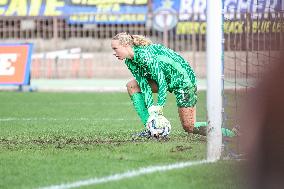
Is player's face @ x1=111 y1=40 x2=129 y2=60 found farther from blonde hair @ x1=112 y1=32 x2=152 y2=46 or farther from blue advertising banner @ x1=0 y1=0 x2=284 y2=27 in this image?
blue advertising banner @ x1=0 y1=0 x2=284 y2=27

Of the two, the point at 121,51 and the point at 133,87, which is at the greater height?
the point at 121,51

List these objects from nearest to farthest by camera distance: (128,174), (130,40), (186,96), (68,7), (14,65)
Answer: (128,174), (130,40), (186,96), (14,65), (68,7)

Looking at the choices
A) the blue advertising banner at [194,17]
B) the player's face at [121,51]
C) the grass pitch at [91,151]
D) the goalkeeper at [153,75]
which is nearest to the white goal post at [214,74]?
the grass pitch at [91,151]

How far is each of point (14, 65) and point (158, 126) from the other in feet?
41.9

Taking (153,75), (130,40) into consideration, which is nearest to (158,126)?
(153,75)

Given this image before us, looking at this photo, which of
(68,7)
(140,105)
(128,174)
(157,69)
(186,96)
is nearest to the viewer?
(128,174)

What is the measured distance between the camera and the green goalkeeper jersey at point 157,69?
10062mm

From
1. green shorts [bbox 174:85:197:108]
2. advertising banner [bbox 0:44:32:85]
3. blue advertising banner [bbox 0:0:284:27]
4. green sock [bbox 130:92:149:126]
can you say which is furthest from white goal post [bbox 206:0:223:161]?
blue advertising banner [bbox 0:0:284:27]

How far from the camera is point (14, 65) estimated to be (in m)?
22.1

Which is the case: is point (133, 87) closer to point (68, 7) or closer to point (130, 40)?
point (130, 40)

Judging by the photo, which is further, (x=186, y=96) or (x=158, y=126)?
(x=186, y=96)

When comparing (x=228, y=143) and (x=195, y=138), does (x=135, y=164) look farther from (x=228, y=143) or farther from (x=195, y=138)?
(x=195, y=138)

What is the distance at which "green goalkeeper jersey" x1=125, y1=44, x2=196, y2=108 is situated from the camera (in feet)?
33.0

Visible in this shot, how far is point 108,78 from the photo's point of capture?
26.5 m
